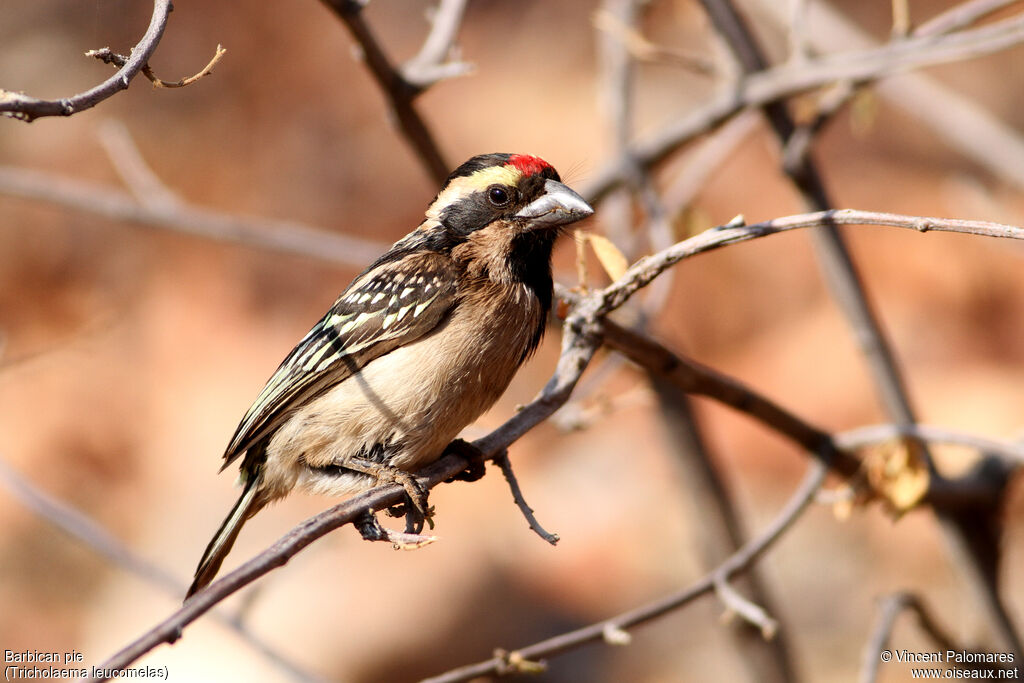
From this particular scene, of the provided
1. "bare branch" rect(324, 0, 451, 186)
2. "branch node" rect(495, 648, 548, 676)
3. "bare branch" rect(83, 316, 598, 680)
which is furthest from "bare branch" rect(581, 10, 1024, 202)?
"branch node" rect(495, 648, 548, 676)

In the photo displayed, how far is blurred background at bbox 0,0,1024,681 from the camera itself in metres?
7.38

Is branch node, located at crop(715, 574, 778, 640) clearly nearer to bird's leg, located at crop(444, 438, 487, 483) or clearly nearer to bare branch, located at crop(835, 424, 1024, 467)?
bare branch, located at crop(835, 424, 1024, 467)

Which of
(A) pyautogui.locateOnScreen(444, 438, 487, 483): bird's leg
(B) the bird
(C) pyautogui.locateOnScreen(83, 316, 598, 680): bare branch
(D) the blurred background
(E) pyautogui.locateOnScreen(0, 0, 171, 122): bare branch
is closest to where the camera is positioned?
(E) pyautogui.locateOnScreen(0, 0, 171, 122): bare branch

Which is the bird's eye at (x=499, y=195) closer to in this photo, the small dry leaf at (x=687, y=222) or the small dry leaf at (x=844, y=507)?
the small dry leaf at (x=687, y=222)

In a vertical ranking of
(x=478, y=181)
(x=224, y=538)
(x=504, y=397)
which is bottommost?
(x=224, y=538)

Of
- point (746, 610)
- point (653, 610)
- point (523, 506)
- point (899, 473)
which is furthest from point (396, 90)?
point (899, 473)

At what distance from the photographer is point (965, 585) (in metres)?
4.30

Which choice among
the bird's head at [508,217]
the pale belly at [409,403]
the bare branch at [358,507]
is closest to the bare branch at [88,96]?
the bare branch at [358,507]

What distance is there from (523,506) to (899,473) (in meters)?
1.65

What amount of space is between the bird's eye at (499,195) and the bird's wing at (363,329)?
29 cm

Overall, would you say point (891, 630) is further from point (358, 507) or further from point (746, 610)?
point (358, 507)

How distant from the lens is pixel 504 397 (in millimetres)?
7895

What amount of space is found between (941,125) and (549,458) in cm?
435

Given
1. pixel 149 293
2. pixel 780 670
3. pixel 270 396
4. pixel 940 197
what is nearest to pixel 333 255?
pixel 270 396
